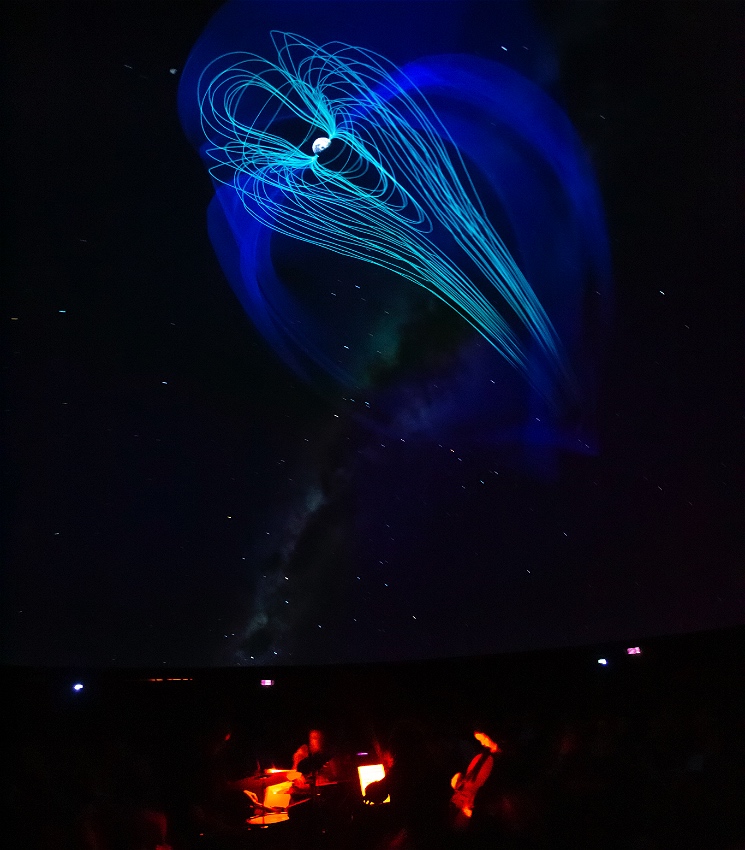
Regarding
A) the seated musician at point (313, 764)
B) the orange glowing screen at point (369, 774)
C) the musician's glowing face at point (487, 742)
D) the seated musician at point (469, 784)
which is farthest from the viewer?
the musician's glowing face at point (487, 742)

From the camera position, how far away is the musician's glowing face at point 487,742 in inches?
297

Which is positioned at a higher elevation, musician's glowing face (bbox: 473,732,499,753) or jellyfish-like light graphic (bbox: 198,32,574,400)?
jellyfish-like light graphic (bbox: 198,32,574,400)

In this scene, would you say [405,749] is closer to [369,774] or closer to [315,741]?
[369,774]

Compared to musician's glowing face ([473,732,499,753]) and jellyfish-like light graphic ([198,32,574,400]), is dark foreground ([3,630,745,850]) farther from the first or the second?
jellyfish-like light graphic ([198,32,574,400])

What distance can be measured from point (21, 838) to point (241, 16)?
8.31 metres

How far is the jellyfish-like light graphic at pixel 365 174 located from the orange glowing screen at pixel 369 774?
4550mm

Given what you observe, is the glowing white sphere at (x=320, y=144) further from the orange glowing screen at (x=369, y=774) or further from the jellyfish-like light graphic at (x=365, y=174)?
the orange glowing screen at (x=369, y=774)

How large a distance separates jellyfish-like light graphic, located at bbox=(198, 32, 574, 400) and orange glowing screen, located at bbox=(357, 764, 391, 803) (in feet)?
14.9

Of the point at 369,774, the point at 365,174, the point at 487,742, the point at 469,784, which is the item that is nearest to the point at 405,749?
the point at 369,774

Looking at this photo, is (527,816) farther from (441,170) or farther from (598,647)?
(441,170)

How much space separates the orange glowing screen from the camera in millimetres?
7293

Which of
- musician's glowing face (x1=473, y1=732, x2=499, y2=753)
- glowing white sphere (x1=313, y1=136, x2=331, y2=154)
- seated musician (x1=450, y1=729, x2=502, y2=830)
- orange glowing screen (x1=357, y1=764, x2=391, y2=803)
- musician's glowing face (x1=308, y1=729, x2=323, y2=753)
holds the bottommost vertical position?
musician's glowing face (x1=308, y1=729, x2=323, y2=753)

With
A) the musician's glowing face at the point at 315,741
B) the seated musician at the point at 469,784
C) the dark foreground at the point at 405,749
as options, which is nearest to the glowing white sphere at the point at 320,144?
the dark foreground at the point at 405,749

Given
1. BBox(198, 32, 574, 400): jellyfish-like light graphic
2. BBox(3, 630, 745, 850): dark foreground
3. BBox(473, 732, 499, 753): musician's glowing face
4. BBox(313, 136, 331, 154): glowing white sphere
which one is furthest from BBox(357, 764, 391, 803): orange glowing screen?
BBox(313, 136, 331, 154): glowing white sphere
